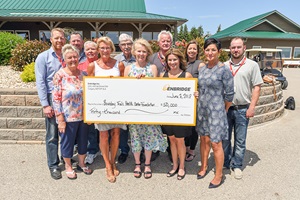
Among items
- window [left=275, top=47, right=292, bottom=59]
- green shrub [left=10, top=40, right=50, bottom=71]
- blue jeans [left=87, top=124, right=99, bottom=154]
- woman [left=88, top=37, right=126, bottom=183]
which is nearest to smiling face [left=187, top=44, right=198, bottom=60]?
woman [left=88, top=37, right=126, bottom=183]

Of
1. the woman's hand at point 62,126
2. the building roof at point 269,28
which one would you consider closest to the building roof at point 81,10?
the building roof at point 269,28

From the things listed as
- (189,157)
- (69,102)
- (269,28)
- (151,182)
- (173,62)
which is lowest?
(151,182)

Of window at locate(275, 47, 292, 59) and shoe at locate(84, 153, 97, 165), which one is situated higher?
window at locate(275, 47, 292, 59)

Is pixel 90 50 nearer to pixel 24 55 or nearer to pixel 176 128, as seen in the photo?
pixel 176 128

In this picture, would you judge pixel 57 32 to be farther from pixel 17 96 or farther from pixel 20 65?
pixel 20 65

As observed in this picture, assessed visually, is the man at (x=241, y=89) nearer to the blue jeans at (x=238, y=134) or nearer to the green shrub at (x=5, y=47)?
the blue jeans at (x=238, y=134)

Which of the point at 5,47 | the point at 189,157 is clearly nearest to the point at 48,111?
the point at 189,157

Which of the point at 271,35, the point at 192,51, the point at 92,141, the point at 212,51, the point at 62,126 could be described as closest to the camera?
the point at 212,51

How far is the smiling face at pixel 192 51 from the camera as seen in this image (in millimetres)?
3514

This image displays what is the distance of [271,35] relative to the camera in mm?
27031

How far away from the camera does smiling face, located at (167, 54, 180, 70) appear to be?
3.04 metres

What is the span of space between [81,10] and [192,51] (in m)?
18.5

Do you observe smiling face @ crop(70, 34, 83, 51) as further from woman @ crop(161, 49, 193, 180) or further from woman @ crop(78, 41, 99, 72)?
woman @ crop(161, 49, 193, 180)

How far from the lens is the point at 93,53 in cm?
349
